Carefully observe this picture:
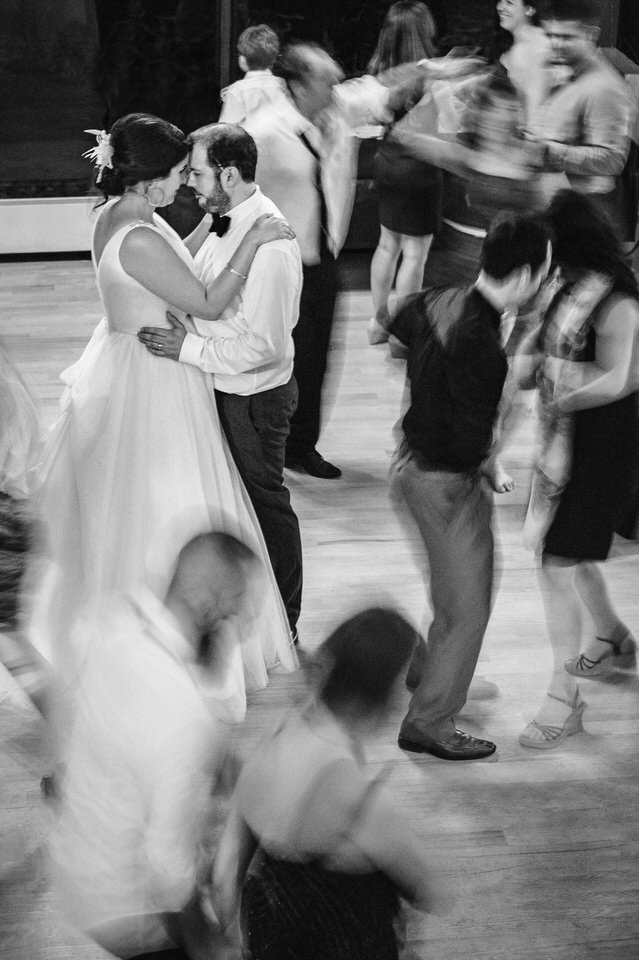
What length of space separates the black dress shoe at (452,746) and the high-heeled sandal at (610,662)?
1.51ft

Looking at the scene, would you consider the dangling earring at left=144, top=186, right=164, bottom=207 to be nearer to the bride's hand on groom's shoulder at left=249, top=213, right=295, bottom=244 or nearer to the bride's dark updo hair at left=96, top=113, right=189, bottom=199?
the bride's dark updo hair at left=96, top=113, right=189, bottom=199

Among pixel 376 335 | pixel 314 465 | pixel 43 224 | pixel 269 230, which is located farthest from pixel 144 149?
pixel 43 224

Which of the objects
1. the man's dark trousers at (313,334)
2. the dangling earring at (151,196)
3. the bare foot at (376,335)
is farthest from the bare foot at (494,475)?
the bare foot at (376,335)

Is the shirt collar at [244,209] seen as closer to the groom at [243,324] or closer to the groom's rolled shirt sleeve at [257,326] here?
the groom at [243,324]

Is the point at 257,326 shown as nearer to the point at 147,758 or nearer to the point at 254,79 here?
the point at 147,758

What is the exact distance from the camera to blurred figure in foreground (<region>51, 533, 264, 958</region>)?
1.83 m

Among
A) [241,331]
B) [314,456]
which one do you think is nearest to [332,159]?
[314,456]

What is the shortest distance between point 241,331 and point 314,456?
166cm

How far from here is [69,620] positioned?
3268 millimetres

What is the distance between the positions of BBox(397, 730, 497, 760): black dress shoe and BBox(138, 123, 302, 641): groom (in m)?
0.79

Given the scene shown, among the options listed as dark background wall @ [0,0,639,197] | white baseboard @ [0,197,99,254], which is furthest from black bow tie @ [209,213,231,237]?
dark background wall @ [0,0,639,197]

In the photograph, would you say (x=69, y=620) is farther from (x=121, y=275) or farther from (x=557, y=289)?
(x=557, y=289)

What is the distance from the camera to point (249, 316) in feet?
10.0

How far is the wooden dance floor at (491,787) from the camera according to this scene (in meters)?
2.54
